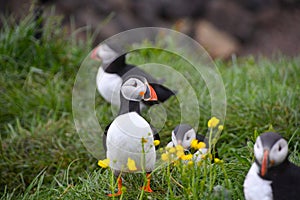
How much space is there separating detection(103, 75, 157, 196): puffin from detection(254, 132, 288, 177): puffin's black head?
1.72 ft

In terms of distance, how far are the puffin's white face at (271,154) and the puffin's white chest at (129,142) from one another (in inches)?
20.8

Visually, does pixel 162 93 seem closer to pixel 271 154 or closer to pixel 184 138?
pixel 184 138

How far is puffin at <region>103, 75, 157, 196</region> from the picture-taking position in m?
2.47

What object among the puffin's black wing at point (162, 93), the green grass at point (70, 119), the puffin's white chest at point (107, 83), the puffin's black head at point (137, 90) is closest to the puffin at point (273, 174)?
the green grass at point (70, 119)

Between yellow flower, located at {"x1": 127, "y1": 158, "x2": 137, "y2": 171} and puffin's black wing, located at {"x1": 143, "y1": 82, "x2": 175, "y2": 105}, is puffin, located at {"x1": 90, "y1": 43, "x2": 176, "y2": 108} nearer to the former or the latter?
puffin's black wing, located at {"x1": 143, "y1": 82, "x2": 175, "y2": 105}

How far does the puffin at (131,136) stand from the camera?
247 cm

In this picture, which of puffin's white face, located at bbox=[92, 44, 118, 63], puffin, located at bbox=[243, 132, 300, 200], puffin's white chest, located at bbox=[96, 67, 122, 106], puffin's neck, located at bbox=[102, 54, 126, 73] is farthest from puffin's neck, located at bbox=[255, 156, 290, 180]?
puffin's white face, located at bbox=[92, 44, 118, 63]

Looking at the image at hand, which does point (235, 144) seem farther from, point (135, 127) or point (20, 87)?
point (20, 87)

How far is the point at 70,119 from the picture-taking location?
4227 mm

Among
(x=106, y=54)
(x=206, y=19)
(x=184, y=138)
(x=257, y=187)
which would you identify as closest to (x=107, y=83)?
(x=106, y=54)

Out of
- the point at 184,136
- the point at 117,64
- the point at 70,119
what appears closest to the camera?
the point at 184,136

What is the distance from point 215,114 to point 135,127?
1261 mm

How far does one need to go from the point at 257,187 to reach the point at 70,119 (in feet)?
7.63

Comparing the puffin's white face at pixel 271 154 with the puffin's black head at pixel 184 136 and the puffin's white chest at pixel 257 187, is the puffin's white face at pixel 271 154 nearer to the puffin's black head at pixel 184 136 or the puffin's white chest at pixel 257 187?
the puffin's white chest at pixel 257 187
